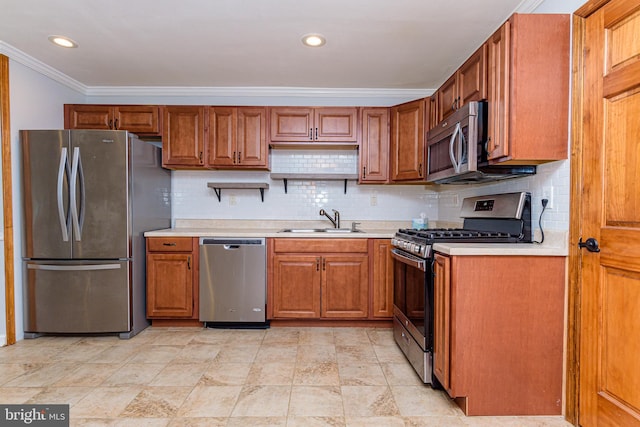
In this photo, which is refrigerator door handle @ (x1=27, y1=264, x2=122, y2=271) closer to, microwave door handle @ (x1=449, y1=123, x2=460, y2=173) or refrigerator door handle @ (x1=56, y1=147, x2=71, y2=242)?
refrigerator door handle @ (x1=56, y1=147, x2=71, y2=242)

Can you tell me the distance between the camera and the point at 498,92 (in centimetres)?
190

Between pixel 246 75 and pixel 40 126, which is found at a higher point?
pixel 246 75

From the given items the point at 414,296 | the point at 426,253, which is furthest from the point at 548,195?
the point at 414,296

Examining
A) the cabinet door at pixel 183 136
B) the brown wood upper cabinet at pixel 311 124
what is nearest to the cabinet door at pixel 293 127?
the brown wood upper cabinet at pixel 311 124

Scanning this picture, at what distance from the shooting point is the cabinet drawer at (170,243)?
3.16 metres

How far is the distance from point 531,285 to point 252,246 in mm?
2187

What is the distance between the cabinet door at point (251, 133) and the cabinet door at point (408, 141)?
50.7 inches

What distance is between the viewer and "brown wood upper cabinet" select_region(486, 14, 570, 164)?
1.80 metres

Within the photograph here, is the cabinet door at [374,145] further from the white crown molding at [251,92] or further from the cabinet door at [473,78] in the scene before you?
the cabinet door at [473,78]

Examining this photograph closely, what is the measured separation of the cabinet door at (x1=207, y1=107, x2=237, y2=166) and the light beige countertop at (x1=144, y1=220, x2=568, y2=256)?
72cm

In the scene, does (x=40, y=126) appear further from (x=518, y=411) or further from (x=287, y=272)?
(x=518, y=411)

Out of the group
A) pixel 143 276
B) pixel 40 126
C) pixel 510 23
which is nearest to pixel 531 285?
pixel 510 23

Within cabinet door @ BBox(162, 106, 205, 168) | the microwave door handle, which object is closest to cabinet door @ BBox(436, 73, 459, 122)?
the microwave door handle

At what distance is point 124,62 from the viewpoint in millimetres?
3021
